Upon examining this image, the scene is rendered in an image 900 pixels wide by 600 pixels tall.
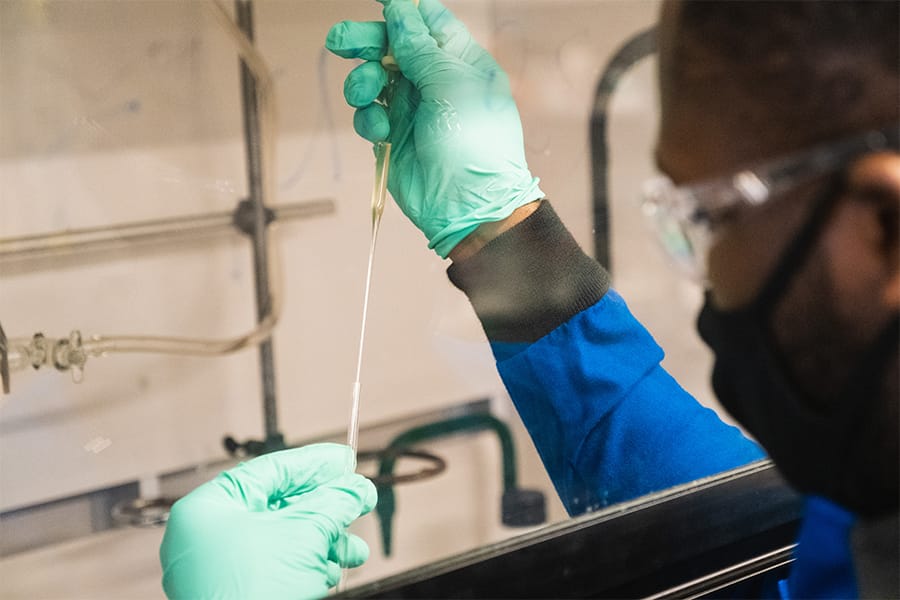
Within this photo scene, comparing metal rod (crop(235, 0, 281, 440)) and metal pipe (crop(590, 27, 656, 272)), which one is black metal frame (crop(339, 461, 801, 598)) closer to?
metal pipe (crop(590, 27, 656, 272))

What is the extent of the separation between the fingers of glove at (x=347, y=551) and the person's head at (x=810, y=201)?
0.43 metres

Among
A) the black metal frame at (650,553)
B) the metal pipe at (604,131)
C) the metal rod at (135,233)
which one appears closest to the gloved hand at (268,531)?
the black metal frame at (650,553)

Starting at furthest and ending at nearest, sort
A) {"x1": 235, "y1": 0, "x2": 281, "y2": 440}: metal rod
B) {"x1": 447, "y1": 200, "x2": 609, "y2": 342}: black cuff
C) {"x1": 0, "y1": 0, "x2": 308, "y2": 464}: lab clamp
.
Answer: {"x1": 235, "y1": 0, "x2": 281, "y2": 440}: metal rod < {"x1": 0, "y1": 0, "x2": 308, "y2": 464}: lab clamp < {"x1": 447, "y1": 200, "x2": 609, "y2": 342}: black cuff

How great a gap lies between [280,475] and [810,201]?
0.57m

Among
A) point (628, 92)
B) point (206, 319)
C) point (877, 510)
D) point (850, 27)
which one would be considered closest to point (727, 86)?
point (850, 27)

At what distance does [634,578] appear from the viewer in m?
0.80

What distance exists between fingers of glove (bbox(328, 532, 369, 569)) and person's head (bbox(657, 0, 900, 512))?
0.43 m

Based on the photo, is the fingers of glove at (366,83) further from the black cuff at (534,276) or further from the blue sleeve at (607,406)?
the blue sleeve at (607,406)

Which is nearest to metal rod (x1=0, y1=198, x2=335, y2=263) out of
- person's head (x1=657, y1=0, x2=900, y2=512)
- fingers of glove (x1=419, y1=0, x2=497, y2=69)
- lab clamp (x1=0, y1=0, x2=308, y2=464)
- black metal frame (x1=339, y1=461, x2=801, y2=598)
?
lab clamp (x1=0, y1=0, x2=308, y2=464)

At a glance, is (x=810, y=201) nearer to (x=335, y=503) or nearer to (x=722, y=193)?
Answer: (x=722, y=193)

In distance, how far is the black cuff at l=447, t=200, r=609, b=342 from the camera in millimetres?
1094

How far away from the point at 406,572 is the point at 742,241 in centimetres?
36

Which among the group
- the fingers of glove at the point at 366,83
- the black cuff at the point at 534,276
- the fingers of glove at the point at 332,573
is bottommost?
the fingers of glove at the point at 332,573

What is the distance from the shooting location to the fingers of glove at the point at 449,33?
108 cm
